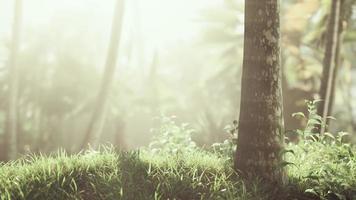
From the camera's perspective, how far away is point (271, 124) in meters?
7.02

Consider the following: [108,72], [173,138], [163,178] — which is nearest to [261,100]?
[163,178]

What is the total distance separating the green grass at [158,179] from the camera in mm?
6453

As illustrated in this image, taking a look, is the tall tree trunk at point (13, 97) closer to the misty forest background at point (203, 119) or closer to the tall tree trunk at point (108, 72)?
the misty forest background at point (203, 119)

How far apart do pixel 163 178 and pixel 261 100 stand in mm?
1590

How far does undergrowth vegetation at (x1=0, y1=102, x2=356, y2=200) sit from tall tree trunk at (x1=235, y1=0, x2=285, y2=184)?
23 centimetres

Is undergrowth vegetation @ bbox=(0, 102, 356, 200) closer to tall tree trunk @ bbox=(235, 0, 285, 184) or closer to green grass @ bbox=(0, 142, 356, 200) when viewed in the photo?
green grass @ bbox=(0, 142, 356, 200)

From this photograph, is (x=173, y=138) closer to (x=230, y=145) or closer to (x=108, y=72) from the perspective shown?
(x=230, y=145)

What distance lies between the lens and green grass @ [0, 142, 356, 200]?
6453mm

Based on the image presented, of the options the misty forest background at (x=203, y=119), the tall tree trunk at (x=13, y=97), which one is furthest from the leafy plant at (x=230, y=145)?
the tall tree trunk at (x=13, y=97)

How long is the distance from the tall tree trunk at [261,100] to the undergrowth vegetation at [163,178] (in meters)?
0.23

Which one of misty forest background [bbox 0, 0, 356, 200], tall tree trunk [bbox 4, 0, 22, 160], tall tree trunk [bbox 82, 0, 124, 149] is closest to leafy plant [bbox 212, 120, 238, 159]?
misty forest background [bbox 0, 0, 356, 200]

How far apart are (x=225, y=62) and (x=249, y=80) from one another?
912 inches

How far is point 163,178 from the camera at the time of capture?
269 inches

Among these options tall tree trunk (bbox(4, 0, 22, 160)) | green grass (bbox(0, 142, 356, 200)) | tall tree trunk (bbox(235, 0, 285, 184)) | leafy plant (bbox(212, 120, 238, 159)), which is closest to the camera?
green grass (bbox(0, 142, 356, 200))
